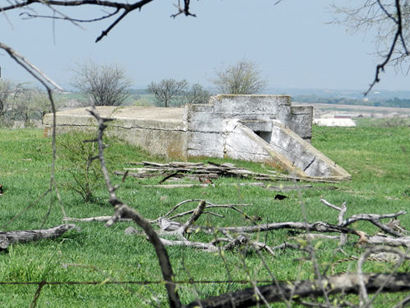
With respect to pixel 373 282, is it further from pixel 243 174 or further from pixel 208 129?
pixel 208 129

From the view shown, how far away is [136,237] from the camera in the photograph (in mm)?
8109

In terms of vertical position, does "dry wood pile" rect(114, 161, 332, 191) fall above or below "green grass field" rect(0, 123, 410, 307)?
below

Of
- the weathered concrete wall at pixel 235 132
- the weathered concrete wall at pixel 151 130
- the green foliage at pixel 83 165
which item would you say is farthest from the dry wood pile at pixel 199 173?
the green foliage at pixel 83 165

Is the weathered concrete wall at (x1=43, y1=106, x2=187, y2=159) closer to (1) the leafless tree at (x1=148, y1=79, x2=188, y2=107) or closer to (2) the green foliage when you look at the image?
(2) the green foliage

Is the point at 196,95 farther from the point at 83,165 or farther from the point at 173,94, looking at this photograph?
the point at 83,165

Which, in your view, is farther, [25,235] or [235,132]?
[235,132]

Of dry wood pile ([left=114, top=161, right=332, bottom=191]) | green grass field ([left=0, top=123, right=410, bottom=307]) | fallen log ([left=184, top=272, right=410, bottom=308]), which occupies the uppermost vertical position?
fallen log ([left=184, top=272, right=410, bottom=308])

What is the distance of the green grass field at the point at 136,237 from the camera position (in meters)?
5.13

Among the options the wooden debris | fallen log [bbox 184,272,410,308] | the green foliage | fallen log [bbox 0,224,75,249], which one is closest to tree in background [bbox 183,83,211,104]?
the wooden debris

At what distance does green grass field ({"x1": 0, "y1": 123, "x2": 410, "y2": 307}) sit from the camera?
513cm

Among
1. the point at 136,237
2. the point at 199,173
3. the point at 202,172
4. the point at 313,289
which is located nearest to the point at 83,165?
the point at 136,237

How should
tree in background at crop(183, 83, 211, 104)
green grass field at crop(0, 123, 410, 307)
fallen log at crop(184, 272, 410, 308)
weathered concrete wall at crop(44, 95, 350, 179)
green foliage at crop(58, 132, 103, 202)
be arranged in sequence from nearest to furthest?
fallen log at crop(184, 272, 410, 308) < green grass field at crop(0, 123, 410, 307) < green foliage at crop(58, 132, 103, 202) < weathered concrete wall at crop(44, 95, 350, 179) < tree in background at crop(183, 83, 211, 104)

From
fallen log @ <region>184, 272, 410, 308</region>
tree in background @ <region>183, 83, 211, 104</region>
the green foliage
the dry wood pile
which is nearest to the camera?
fallen log @ <region>184, 272, 410, 308</region>

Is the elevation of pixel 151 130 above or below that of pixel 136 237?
above
